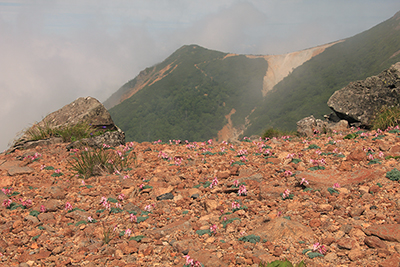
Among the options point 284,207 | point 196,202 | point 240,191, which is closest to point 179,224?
point 196,202

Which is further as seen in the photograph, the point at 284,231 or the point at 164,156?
the point at 164,156

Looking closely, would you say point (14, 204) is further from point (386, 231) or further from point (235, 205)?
point (386, 231)

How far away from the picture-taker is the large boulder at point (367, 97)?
41.8 ft

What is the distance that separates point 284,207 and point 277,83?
323 feet

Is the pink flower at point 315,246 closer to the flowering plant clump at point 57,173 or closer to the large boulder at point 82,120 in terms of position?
the flowering plant clump at point 57,173

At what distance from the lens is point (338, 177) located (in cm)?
482

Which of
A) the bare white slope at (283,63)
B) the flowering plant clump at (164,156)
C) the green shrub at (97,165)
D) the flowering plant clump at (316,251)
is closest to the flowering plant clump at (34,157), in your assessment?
the green shrub at (97,165)

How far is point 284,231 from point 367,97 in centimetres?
1314

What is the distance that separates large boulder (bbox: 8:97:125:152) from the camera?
8934 millimetres

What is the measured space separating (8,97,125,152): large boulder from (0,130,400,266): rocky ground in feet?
7.11

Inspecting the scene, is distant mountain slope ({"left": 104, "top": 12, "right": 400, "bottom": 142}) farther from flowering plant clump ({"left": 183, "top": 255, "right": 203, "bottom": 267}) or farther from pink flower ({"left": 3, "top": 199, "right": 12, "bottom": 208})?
flowering plant clump ({"left": 183, "top": 255, "right": 203, "bottom": 267})

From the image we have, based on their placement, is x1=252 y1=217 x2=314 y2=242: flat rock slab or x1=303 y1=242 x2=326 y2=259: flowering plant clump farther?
x1=252 y1=217 x2=314 y2=242: flat rock slab

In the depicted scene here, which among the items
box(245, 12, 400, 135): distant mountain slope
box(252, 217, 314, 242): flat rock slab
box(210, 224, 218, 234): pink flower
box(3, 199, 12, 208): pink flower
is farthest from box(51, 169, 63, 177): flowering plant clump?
box(245, 12, 400, 135): distant mountain slope

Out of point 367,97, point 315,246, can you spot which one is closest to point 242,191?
point 315,246
